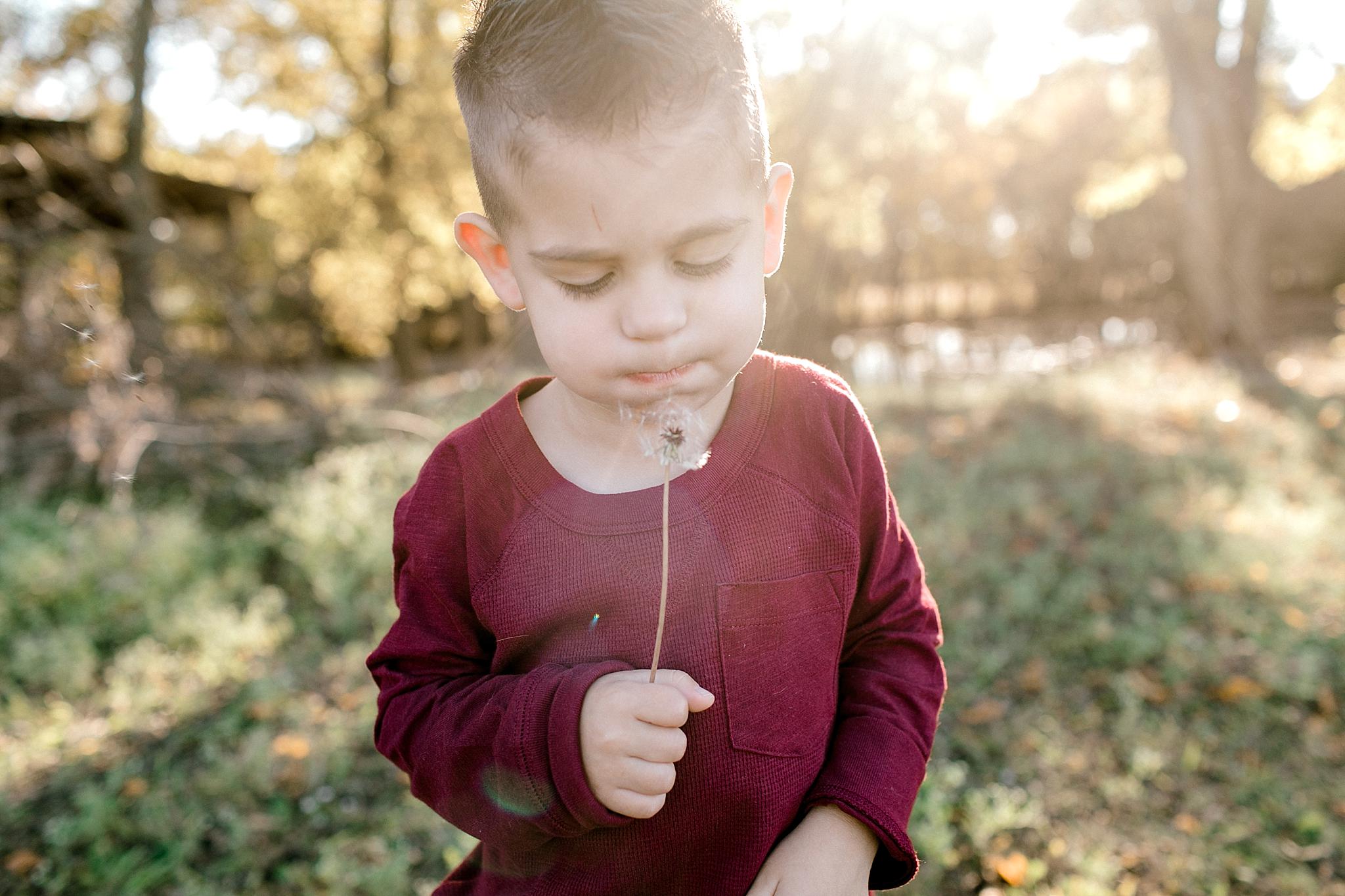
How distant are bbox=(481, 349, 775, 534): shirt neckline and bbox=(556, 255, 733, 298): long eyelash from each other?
0.94 feet

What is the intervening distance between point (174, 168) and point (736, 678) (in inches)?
696

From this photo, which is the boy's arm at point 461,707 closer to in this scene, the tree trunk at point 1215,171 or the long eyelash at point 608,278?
the long eyelash at point 608,278

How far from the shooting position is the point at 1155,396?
802 centimetres

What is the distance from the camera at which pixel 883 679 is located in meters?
1.36

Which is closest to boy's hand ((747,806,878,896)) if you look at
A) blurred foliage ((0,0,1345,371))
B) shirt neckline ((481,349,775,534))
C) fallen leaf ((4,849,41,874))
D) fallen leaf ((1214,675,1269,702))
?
shirt neckline ((481,349,775,534))

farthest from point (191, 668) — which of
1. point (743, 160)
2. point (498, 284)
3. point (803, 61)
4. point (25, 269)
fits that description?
point (803, 61)

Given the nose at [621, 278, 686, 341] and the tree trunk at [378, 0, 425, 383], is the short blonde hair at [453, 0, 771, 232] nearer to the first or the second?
the nose at [621, 278, 686, 341]

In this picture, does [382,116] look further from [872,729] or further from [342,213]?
[872,729]

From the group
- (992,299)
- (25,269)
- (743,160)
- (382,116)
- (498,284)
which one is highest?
(382,116)

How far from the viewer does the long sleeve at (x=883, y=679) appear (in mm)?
1258

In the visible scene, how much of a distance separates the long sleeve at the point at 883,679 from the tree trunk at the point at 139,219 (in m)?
6.69

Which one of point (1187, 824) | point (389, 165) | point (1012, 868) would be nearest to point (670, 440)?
point (1012, 868)

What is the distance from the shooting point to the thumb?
3.56ft

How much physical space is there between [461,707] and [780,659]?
0.48m
